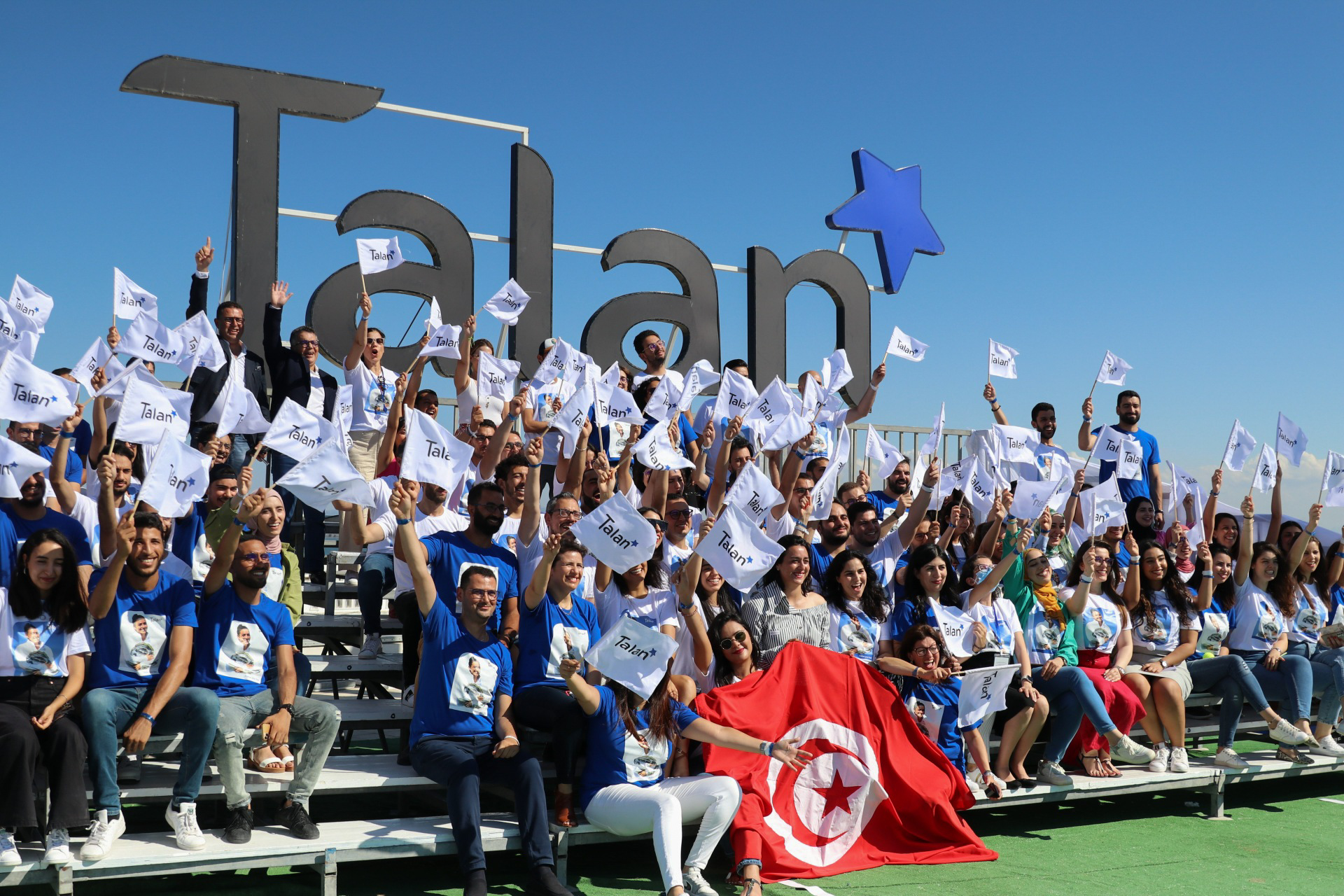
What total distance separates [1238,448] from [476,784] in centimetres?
792

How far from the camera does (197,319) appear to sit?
28.3 feet

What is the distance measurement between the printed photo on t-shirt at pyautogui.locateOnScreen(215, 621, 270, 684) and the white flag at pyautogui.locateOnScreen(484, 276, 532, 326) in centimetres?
521

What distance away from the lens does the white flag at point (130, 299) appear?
8758 millimetres

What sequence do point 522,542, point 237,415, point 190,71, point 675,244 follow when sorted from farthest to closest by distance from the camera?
1. point 675,244
2. point 190,71
3. point 237,415
4. point 522,542

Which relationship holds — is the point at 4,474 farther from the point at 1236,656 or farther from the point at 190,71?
the point at 1236,656

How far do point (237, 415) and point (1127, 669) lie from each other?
644 centimetres

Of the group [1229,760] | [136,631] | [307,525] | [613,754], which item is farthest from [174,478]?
[1229,760]

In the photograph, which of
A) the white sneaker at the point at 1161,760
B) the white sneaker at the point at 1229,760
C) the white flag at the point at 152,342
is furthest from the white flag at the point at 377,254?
the white sneaker at the point at 1229,760

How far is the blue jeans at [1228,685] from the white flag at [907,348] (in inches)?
155

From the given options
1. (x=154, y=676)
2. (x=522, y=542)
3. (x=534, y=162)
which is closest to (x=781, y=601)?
(x=522, y=542)

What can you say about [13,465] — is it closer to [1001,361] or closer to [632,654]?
[632,654]

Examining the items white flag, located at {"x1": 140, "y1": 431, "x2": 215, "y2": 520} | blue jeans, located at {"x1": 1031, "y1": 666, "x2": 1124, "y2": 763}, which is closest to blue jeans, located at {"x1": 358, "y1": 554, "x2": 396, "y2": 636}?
white flag, located at {"x1": 140, "y1": 431, "x2": 215, "y2": 520}

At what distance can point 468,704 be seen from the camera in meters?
6.46

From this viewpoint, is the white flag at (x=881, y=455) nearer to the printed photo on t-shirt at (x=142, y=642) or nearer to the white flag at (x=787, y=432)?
the white flag at (x=787, y=432)
